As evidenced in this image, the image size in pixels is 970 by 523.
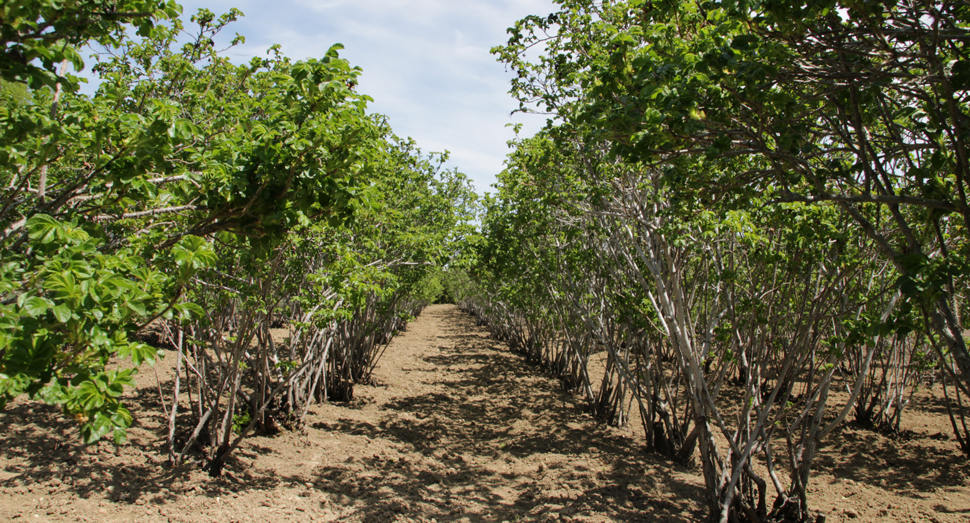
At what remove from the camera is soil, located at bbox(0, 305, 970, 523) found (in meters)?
5.13

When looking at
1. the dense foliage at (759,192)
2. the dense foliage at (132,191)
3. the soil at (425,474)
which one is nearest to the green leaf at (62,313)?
the dense foliage at (132,191)

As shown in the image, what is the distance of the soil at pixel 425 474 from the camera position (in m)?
5.13

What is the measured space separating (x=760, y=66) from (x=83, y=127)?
11.3 feet

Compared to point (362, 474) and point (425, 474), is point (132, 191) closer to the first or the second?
point (362, 474)

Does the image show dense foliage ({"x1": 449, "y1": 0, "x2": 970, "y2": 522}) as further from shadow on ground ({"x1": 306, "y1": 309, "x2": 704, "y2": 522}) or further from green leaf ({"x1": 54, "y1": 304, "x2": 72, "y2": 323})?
green leaf ({"x1": 54, "y1": 304, "x2": 72, "y2": 323})

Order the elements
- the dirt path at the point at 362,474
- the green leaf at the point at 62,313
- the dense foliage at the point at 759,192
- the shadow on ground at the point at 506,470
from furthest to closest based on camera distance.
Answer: the shadow on ground at the point at 506,470 → the dirt path at the point at 362,474 → the dense foliage at the point at 759,192 → the green leaf at the point at 62,313

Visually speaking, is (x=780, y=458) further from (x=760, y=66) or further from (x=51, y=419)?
(x=51, y=419)

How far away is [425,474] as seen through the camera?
6785 mm

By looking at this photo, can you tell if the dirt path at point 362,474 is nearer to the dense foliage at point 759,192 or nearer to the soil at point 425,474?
the soil at point 425,474

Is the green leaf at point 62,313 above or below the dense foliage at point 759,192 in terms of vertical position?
below

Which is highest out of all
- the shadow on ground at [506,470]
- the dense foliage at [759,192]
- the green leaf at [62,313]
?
the dense foliage at [759,192]

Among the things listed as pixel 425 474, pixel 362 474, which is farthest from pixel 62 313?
pixel 425 474

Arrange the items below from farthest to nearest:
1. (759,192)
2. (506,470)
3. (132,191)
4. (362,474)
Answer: (506,470) → (362,474) → (759,192) → (132,191)

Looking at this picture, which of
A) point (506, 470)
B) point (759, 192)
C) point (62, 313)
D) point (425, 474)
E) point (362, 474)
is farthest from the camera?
point (506, 470)
